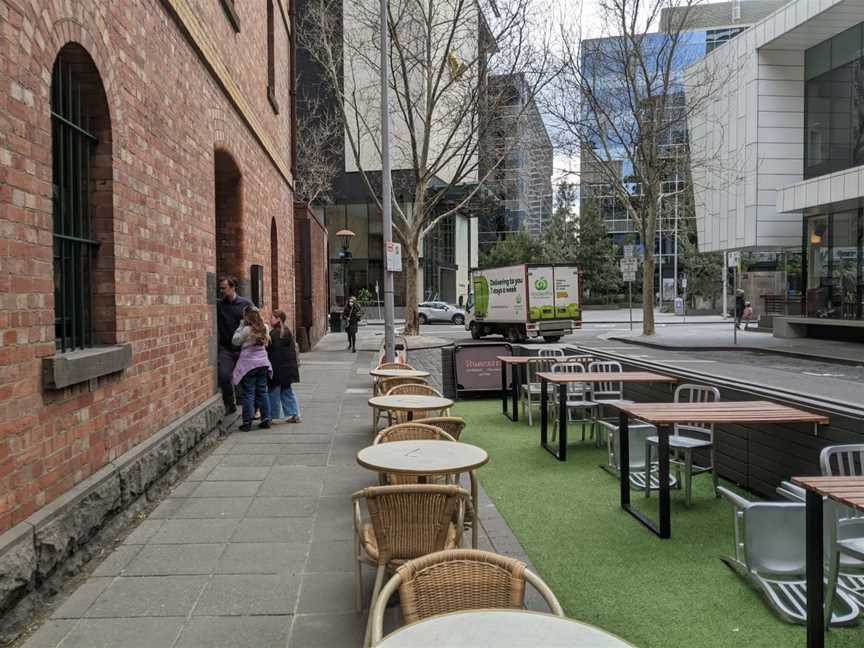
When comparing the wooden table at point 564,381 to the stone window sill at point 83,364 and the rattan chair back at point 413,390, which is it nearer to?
the rattan chair back at point 413,390

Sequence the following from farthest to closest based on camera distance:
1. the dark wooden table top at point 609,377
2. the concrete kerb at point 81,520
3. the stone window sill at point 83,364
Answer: the dark wooden table top at point 609,377 < the stone window sill at point 83,364 < the concrete kerb at point 81,520

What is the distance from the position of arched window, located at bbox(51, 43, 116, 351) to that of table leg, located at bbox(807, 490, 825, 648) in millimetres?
4438

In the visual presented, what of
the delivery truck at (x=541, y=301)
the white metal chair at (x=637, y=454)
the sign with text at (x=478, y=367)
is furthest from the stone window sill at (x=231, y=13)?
the delivery truck at (x=541, y=301)

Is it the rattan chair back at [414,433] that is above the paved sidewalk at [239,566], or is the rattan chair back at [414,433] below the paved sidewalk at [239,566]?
above

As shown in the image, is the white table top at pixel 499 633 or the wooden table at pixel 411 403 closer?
the white table top at pixel 499 633

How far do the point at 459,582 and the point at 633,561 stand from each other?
2.62 meters

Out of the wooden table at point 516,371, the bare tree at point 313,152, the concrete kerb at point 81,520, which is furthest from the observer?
the bare tree at point 313,152

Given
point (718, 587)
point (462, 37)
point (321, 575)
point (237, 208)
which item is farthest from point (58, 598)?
point (462, 37)

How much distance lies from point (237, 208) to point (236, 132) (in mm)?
1085

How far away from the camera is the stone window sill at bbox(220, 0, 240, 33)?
30.7 ft

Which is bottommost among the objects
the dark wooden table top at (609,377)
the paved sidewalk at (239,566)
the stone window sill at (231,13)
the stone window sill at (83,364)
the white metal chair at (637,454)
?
the paved sidewalk at (239,566)

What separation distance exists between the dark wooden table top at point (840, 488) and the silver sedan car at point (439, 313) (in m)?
39.1

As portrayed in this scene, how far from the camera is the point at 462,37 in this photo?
74.9 feet

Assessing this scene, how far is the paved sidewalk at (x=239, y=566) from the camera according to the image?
3.69 m
